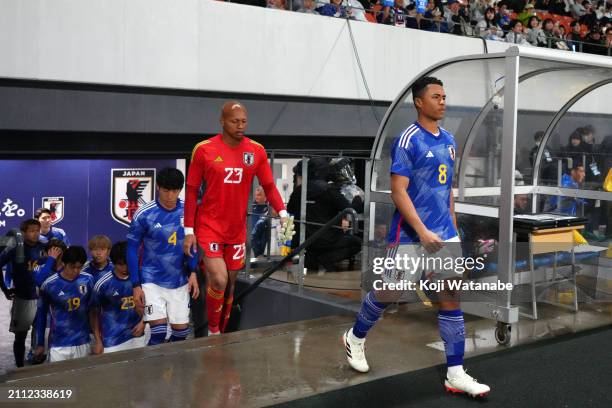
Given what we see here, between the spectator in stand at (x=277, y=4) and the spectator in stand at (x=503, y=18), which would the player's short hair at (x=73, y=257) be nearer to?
the spectator in stand at (x=277, y=4)

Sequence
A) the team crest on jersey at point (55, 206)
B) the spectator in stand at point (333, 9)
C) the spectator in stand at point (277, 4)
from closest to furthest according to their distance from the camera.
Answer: the team crest on jersey at point (55, 206) < the spectator in stand at point (277, 4) < the spectator in stand at point (333, 9)

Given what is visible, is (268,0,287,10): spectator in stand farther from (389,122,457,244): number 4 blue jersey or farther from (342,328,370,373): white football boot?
(342,328,370,373): white football boot

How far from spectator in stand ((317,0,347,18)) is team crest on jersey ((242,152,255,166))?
706 cm

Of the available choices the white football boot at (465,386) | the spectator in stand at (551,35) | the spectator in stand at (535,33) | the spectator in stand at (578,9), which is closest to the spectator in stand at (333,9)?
the spectator in stand at (535,33)

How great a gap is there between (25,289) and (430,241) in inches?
203

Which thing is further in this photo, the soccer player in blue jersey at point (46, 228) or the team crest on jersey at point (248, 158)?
the soccer player in blue jersey at point (46, 228)

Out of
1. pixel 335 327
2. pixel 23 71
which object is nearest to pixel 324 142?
pixel 23 71

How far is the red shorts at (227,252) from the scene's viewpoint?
17.0 ft

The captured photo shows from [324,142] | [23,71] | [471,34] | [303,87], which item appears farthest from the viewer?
Result: [471,34]

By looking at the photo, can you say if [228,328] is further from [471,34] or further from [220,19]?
[471,34]

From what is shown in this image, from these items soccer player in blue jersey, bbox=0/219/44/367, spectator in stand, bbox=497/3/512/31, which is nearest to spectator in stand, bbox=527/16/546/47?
spectator in stand, bbox=497/3/512/31

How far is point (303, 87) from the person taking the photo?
37.4 feet

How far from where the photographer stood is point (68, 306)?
6.23m

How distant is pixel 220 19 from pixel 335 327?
6.35m
